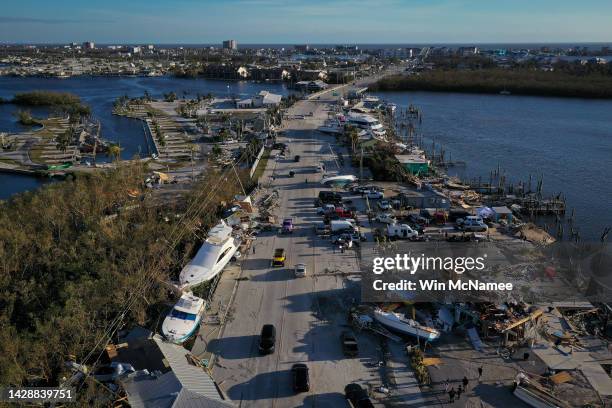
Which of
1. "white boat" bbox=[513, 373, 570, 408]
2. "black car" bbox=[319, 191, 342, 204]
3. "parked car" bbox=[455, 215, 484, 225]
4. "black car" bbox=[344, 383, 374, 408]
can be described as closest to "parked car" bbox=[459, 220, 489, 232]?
"parked car" bbox=[455, 215, 484, 225]

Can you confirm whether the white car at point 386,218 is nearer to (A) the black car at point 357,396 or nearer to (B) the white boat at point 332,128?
(A) the black car at point 357,396

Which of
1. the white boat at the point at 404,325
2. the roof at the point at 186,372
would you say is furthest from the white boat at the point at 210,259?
the white boat at the point at 404,325

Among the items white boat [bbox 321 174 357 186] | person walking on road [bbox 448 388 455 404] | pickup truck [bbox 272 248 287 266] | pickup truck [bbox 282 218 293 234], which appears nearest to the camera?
person walking on road [bbox 448 388 455 404]

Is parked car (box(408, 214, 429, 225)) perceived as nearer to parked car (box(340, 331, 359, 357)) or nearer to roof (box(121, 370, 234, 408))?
parked car (box(340, 331, 359, 357))

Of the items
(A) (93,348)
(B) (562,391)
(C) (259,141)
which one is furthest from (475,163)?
(A) (93,348)

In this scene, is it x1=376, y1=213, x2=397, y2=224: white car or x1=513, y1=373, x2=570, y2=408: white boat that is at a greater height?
x1=376, y1=213, x2=397, y2=224: white car

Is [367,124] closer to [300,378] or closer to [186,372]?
[300,378]

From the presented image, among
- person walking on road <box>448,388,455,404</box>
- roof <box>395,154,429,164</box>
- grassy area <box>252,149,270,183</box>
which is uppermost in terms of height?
roof <box>395,154,429,164</box>
